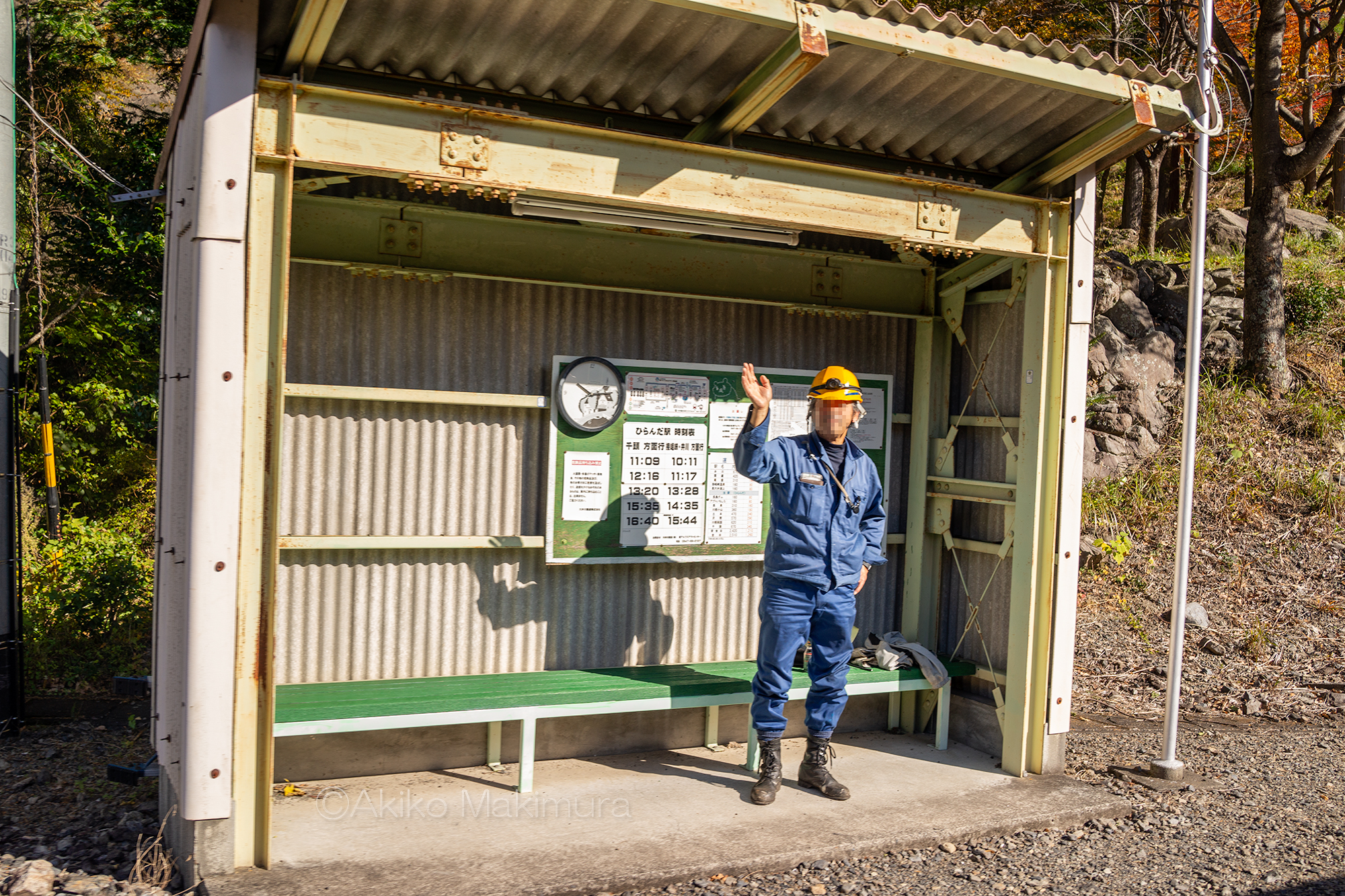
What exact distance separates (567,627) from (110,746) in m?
2.85

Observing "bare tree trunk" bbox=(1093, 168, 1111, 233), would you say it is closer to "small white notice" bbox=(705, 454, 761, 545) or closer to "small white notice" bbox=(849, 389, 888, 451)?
"small white notice" bbox=(849, 389, 888, 451)

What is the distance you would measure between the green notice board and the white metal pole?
1895 millimetres

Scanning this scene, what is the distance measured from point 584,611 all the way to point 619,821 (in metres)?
1.38

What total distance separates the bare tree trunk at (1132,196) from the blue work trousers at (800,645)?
17.6m

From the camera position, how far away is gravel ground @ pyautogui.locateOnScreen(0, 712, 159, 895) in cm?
429

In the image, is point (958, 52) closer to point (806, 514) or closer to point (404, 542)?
point (806, 514)

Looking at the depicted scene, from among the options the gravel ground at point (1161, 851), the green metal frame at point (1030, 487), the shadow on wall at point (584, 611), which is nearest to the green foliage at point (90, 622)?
the shadow on wall at point (584, 611)

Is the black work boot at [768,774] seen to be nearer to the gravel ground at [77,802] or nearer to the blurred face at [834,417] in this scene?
the blurred face at [834,417]

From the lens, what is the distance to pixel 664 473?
5984 mm

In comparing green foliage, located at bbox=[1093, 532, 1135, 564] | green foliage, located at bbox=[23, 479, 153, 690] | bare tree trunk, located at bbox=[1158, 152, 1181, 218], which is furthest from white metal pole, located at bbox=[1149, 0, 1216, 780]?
bare tree trunk, located at bbox=[1158, 152, 1181, 218]

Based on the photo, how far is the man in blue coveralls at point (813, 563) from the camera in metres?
5.16

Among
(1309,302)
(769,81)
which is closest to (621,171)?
(769,81)

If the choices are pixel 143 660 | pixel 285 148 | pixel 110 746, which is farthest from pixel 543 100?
pixel 143 660

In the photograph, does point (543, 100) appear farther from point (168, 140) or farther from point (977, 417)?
point (977, 417)
